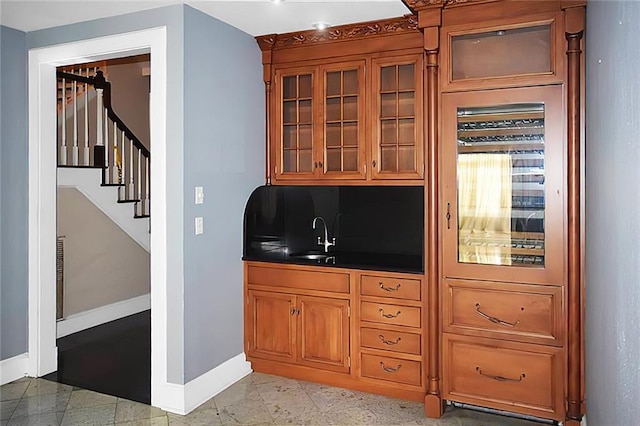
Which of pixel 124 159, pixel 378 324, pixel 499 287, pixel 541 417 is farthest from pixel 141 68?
pixel 541 417

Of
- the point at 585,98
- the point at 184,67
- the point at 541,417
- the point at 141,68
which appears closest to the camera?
the point at 585,98

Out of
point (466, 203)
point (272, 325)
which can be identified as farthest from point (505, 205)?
point (272, 325)

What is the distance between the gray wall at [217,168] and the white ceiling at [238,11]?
184mm

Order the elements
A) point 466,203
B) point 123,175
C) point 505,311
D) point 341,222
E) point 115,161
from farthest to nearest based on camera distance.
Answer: point 123,175 → point 115,161 → point 341,222 → point 466,203 → point 505,311

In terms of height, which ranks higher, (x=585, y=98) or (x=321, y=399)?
(x=585, y=98)

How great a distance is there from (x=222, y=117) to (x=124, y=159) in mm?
2865

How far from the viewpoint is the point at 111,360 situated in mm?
4219

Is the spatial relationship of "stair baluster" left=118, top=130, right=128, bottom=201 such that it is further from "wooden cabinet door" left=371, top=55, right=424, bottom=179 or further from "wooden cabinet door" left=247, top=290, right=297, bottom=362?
"wooden cabinet door" left=371, top=55, right=424, bottom=179

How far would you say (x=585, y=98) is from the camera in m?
2.81

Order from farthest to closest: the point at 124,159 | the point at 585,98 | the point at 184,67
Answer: the point at 124,159 < the point at 184,67 < the point at 585,98

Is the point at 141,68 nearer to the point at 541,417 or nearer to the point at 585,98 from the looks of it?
the point at 585,98

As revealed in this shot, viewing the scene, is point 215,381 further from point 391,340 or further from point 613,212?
point 613,212

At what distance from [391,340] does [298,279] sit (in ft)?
2.58

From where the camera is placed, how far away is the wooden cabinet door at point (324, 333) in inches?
143
